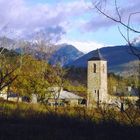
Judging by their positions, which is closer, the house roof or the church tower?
the house roof

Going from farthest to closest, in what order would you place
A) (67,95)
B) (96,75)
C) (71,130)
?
1. (96,75)
2. (67,95)
3. (71,130)

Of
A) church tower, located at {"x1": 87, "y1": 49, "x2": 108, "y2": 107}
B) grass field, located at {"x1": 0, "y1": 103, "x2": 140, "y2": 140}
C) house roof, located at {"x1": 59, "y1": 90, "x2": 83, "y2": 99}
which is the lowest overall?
grass field, located at {"x1": 0, "y1": 103, "x2": 140, "y2": 140}

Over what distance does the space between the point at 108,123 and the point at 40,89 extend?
1557 inches

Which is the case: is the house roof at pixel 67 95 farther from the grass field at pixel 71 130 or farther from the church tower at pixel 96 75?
the grass field at pixel 71 130

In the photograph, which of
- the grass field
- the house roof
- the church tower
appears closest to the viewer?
the grass field

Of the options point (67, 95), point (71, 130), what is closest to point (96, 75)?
point (67, 95)

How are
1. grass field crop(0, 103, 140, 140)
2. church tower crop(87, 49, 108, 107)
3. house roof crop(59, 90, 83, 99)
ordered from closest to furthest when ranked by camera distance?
grass field crop(0, 103, 140, 140), house roof crop(59, 90, 83, 99), church tower crop(87, 49, 108, 107)

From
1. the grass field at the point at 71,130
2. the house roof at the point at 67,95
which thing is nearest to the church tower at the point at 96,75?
the house roof at the point at 67,95

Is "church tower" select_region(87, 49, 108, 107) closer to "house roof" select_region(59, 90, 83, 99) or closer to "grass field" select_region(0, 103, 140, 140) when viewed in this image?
"house roof" select_region(59, 90, 83, 99)

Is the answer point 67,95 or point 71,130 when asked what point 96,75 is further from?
point 71,130

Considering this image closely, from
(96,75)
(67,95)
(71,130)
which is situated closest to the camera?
(71,130)

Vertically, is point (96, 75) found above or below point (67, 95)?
above

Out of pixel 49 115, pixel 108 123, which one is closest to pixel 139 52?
pixel 108 123

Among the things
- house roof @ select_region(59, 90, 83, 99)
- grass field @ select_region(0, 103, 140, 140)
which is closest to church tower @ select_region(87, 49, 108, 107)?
house roof @ select_region(59, 90, 83, 99)
